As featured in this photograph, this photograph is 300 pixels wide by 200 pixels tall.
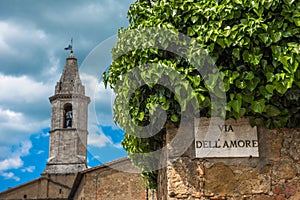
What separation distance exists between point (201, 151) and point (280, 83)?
0.97 m

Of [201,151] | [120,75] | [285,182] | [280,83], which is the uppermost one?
[120,75]

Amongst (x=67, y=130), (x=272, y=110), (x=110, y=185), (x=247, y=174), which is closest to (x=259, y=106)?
(x=272, y=110)

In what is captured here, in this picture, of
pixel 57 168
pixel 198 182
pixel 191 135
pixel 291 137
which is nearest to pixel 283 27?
pixel 291 137

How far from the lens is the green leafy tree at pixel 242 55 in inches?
144

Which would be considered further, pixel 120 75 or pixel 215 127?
pixel 120 75

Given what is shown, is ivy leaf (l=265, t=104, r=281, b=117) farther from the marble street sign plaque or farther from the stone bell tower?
the stone bell tower

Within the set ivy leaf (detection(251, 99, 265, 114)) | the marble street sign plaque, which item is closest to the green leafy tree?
ivy leaf (detection(251, 99, 265, 114))

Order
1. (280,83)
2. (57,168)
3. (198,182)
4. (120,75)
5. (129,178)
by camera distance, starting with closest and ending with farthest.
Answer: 1. (280,83)
2. (198,182)
3. (120,75)
4. (129,178)
5. (57,168)

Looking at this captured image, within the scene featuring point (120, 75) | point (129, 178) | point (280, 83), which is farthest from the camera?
point (129, 178)

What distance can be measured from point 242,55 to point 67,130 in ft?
103

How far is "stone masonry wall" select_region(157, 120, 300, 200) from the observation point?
3809 millimetres

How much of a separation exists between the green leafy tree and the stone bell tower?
97.1 ft

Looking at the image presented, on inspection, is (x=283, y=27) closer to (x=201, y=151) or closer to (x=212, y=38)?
(x=212, y=38)

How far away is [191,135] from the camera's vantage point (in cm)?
399
